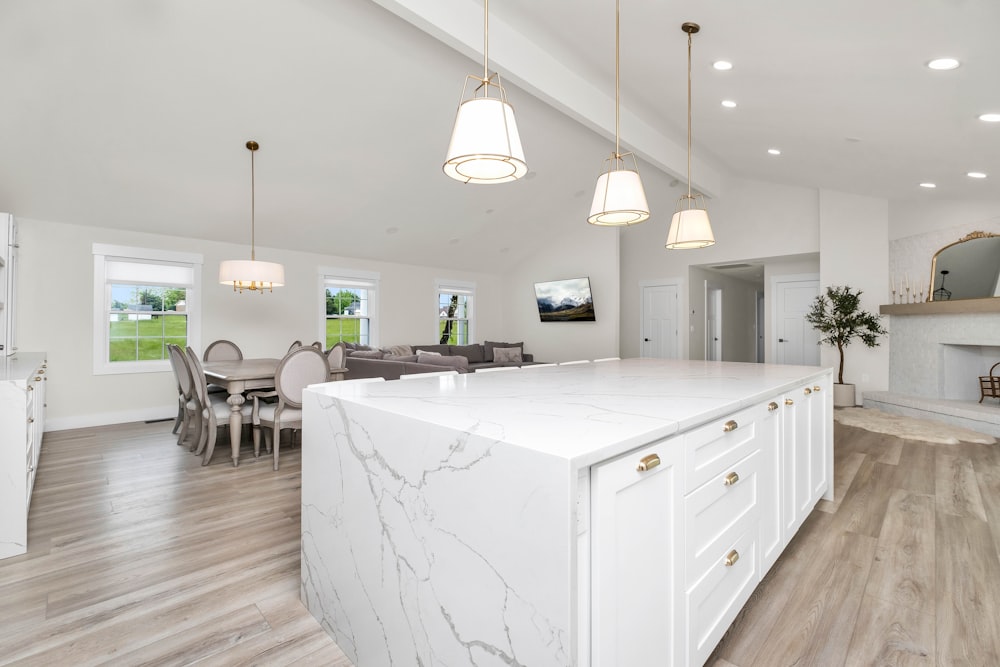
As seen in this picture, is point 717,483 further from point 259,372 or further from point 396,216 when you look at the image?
point 396,216

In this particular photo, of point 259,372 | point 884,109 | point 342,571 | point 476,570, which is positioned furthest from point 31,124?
point 884,109

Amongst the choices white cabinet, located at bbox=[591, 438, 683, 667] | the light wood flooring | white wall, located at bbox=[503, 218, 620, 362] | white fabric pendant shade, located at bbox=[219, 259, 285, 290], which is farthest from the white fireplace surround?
white fabric pendant shade, located at bbox=[219, 259, 285, 290]

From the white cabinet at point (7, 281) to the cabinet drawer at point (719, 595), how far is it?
5339 millimetres

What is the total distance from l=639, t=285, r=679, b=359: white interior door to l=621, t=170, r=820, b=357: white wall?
145 mm

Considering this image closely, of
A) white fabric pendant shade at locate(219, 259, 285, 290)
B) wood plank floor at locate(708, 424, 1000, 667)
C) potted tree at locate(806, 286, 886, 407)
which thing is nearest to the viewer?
wood plank floor at locate(708, 424, 1000, 667)

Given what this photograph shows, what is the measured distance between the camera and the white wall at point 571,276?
8.14m

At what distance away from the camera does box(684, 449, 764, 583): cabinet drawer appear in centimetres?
132

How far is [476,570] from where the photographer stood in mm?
1091

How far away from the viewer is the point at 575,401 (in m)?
1.58

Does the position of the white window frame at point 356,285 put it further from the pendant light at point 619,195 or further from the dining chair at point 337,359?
the pendant light at point 619,195

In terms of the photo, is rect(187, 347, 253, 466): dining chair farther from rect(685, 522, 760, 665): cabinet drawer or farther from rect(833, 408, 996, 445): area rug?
rect(833, 408, 996, 445): area rug

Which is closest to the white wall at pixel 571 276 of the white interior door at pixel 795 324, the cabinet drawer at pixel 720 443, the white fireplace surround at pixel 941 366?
the white interior door at pixel 795 324

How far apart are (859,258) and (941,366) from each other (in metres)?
1.62

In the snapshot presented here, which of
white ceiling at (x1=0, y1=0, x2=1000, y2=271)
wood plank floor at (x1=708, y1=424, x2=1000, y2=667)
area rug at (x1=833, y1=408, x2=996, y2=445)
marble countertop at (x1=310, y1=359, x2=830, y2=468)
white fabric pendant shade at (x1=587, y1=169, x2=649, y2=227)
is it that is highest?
white ceiling at (x1=0, y1=0, x2=1000, y2=271)
